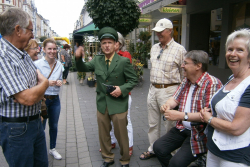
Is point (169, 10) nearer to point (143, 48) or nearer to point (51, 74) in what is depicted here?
point (143, 48)

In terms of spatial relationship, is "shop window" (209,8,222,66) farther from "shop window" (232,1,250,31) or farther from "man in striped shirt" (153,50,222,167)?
"man in striped shirt" (153,50,222,167)

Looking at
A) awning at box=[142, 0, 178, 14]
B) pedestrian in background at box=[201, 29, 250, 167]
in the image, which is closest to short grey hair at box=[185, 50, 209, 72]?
pedestrian in background at box=[201, 29, 250, 167]

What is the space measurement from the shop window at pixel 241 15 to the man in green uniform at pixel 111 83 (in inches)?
257

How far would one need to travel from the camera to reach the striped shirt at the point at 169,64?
10.4 feet

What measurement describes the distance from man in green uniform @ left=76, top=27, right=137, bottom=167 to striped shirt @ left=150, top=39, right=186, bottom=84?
0.47m

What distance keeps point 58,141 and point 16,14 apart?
9.67 feet

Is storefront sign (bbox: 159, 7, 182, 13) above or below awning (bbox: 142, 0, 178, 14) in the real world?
above

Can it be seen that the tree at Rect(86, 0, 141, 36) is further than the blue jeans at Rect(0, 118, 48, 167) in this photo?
Yes

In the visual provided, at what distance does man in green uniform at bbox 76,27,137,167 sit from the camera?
286 centimetres

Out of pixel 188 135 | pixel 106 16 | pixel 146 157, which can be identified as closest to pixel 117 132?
pixel 146 157

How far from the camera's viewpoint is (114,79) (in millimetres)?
2914

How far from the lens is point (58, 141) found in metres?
4.14

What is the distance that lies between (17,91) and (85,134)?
2894 millimetres

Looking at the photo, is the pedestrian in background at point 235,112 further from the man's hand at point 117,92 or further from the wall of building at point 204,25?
the wall of building at point 204,25
